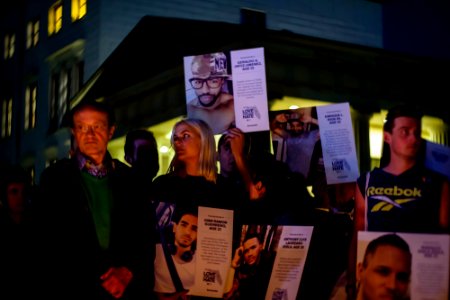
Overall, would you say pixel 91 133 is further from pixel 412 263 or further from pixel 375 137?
pixel 375 137

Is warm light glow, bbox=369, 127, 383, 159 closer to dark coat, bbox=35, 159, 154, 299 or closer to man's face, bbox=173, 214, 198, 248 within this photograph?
man's face, bbox=173, 214, 198, 248

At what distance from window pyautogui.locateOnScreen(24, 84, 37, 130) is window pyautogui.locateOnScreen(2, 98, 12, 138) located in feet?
3.43

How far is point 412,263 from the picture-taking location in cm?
389

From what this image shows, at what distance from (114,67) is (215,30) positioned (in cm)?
241

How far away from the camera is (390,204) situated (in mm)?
4016

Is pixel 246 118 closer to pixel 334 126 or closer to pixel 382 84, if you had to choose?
pixel 334 126

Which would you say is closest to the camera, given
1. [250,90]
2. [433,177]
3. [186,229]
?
[433,177]

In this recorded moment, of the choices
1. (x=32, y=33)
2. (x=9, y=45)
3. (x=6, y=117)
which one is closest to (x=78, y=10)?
(x=32, y=33)

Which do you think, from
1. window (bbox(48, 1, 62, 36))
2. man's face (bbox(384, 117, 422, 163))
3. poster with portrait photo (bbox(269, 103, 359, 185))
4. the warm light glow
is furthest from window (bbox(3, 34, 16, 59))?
man's face (bbox(384, 117, 422, 163))

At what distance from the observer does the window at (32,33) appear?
1480 centimetres

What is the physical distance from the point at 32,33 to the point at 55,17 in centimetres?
323

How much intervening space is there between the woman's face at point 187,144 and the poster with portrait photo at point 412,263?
1.09 metres

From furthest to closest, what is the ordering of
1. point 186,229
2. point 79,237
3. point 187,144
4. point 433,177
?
1. point 187,144
2. point 186,229
3. point 433,177
4. point 79,237

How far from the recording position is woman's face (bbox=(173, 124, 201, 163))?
4.39 meters
